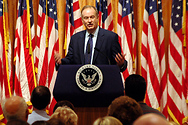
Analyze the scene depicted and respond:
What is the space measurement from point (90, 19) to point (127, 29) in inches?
81.3

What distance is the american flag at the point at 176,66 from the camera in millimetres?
5219

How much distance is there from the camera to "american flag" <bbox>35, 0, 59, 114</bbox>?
539 cm

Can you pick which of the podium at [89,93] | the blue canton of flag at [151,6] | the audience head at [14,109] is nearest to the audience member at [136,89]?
the podium at [89,93]

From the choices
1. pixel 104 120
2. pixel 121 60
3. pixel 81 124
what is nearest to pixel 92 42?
pixel 121 60

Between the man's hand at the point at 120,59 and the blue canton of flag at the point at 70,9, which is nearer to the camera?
the man's hand at the point at 120,59

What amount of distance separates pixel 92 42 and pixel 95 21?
29 cm

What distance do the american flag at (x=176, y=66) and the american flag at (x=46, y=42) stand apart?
2347 millimetres

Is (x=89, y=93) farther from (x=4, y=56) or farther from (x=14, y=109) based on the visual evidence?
(x=4, y=56)

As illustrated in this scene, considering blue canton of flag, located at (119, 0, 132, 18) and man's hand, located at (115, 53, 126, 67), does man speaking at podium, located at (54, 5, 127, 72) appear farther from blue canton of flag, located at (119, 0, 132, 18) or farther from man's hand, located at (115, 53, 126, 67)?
blue canton of flag, located at (119, 0, 132, 18)

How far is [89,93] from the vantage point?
2.47 metres

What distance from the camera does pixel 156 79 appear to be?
5.29 metres

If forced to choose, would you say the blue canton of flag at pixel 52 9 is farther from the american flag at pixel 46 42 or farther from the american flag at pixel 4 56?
the american flag at pixel 4 56

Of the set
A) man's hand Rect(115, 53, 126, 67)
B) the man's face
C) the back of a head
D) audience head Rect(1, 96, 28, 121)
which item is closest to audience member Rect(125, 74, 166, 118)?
the back of a head

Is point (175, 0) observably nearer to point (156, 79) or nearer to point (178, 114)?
point (156, 79)
